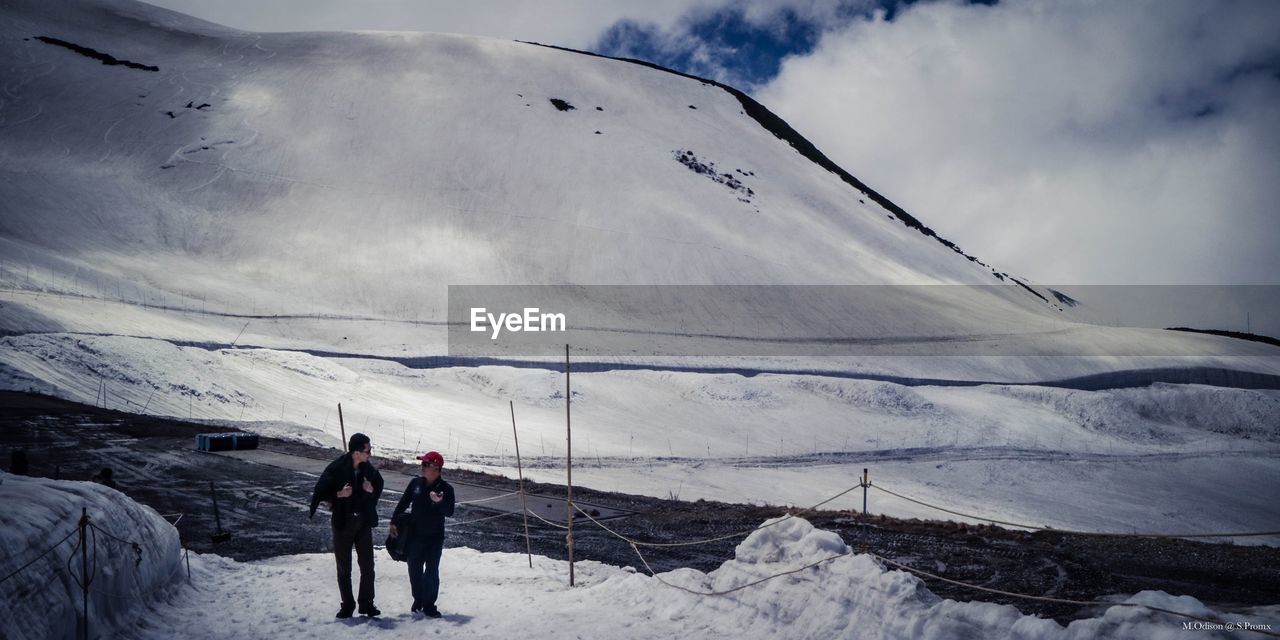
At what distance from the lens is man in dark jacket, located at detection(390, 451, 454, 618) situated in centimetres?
817

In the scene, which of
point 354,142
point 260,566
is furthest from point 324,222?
point 260,566

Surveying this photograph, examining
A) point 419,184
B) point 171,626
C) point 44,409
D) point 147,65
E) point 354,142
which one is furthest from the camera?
point 147,65

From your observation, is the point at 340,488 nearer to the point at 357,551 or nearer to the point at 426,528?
the point at 357,551

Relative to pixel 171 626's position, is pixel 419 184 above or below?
above

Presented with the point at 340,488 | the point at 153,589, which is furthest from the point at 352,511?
the point at 153,589

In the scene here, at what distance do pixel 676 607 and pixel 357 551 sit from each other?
312 centimetres

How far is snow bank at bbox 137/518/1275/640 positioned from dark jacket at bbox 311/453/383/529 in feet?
3.26

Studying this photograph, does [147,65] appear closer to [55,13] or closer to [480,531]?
[55,13]

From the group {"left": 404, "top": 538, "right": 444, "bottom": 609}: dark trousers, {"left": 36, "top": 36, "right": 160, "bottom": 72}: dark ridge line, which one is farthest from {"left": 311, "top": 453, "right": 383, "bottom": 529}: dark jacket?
{"left": 36, "top": 36, "right": 160, "bottom": 72}: dark ridge line

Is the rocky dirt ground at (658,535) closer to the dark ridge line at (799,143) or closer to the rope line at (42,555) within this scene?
the rope line at (42,555)

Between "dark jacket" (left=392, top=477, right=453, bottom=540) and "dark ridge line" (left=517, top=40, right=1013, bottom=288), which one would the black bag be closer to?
"dark jacket" (left=392, top=477, right=453, bottom=540)

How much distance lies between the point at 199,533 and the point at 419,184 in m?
53.6

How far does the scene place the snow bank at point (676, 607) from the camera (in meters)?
6.04

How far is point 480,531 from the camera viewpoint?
45.4 ft
